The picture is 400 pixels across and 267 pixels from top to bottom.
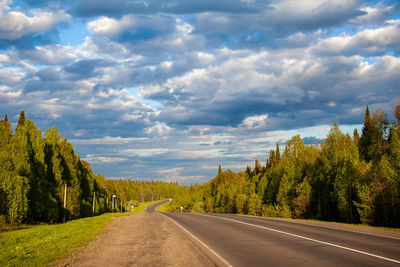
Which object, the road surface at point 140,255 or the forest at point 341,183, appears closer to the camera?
the road surface at point 140,255

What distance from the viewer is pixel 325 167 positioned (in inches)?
1650

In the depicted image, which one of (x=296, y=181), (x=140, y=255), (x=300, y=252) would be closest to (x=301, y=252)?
(x=300, y=252)

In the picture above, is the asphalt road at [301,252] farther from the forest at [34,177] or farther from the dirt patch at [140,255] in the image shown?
the forest at [34,177]

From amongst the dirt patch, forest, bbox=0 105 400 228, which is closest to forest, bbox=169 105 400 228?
forest, bbox=0 105 400 228

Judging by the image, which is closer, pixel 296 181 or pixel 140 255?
pixel 140 255

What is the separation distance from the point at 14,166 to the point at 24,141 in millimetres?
4364

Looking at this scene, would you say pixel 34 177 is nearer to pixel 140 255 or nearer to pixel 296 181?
pixel 140 255

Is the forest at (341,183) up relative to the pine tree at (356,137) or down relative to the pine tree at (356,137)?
down

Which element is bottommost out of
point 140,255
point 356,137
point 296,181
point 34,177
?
point 140,255

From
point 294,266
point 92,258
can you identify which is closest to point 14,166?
point 92,258

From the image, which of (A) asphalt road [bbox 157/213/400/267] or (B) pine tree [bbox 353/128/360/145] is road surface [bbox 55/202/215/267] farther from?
(B) pine tree [bbox 353/128/360/145]

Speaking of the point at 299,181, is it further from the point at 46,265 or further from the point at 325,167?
the point at 46,265

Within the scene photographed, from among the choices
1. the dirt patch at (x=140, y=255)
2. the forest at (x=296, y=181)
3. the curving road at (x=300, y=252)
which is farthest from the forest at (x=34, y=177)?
the curving road at (x=300, y=252)

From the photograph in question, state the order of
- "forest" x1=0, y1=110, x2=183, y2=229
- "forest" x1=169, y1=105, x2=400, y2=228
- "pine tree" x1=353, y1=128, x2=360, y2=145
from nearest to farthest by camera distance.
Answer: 1. "forest" x1=169, y1=105, x2=400, y2=228
2. "forest" x1=0, y1=110, x2=183, y2=229
3. "pine tree" x1=353, y1=128, x2=360, y2=145
